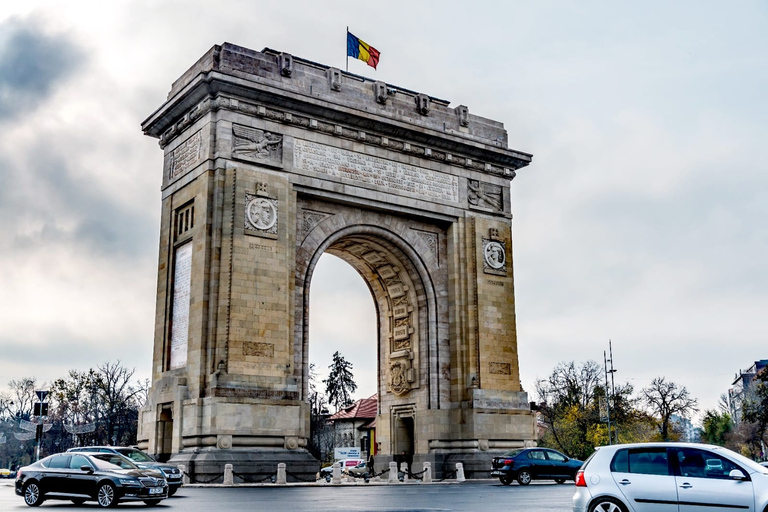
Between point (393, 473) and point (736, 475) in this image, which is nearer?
point (736, 475)

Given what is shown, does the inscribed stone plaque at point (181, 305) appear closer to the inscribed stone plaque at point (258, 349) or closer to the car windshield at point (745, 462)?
the inscribed stone plaque at point (258, 349)

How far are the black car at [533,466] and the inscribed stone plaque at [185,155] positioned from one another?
51.7 feet

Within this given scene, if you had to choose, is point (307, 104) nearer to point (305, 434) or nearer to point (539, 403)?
point (305, 434)

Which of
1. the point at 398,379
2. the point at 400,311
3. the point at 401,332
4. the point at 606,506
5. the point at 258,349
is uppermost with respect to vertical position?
the point at 400,311

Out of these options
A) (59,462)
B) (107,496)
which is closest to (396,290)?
(59,462)

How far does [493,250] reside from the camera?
36.4m

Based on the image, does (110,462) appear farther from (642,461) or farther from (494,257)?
(494,257)

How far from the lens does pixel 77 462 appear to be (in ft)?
57.3

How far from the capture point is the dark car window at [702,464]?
1104 centimetres

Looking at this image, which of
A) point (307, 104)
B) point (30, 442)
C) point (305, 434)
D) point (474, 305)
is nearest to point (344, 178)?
point (307, 104)

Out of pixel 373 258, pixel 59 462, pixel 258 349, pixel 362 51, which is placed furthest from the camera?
pixel 373 258

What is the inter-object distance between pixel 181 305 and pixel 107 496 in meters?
14.3

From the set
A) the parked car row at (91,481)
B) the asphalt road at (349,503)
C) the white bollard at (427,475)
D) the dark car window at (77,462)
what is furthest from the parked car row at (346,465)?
the dark car window at (77,462)

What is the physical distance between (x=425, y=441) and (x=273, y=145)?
13729 millimetres
